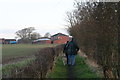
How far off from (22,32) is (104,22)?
115248 millimetres

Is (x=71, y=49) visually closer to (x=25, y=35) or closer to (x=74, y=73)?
Result: (x=74, y=73)

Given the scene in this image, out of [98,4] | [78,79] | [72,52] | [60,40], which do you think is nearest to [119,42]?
[98,4]

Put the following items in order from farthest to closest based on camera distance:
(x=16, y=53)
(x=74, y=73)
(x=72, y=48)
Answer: (x=16, y=53), (x=72, y=48), (x=74, y=73)

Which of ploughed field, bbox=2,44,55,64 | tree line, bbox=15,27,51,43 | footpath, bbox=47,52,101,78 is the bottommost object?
footpath, bbox=47,52,101,78

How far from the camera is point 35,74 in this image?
778 cm

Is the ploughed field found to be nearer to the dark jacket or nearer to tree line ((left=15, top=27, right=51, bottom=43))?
the dark jacket

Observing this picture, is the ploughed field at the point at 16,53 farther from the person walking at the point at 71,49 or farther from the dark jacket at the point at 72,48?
the dark jacket at the point at 72,48

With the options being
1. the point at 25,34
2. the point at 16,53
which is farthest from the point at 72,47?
the point at 25,34

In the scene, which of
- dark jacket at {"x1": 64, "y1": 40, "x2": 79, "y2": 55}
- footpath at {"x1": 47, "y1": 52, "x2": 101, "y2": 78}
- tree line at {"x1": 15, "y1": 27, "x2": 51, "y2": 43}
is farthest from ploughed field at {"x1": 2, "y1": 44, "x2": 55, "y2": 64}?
tree line at {"x1": 15, "y1": 27, "x2": 51, "y2": 43}

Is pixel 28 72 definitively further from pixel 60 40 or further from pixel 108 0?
pixel 60 40

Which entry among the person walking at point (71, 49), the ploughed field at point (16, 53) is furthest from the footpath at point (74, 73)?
the ploughed field at point (16, 53)

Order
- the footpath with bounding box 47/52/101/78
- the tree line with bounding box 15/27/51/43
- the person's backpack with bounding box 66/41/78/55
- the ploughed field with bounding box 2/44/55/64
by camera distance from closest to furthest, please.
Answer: the footpath with bounding box 47/52/101/78 → the person's backpack with bounding box 66/41/78/55 → the ploughed field with bounding box 2/44/55/64 → the tree line with bounding box 15/27/51/43

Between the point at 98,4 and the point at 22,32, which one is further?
the point at 22,32

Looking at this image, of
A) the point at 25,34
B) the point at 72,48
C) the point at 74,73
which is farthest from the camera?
the point at 25,34
